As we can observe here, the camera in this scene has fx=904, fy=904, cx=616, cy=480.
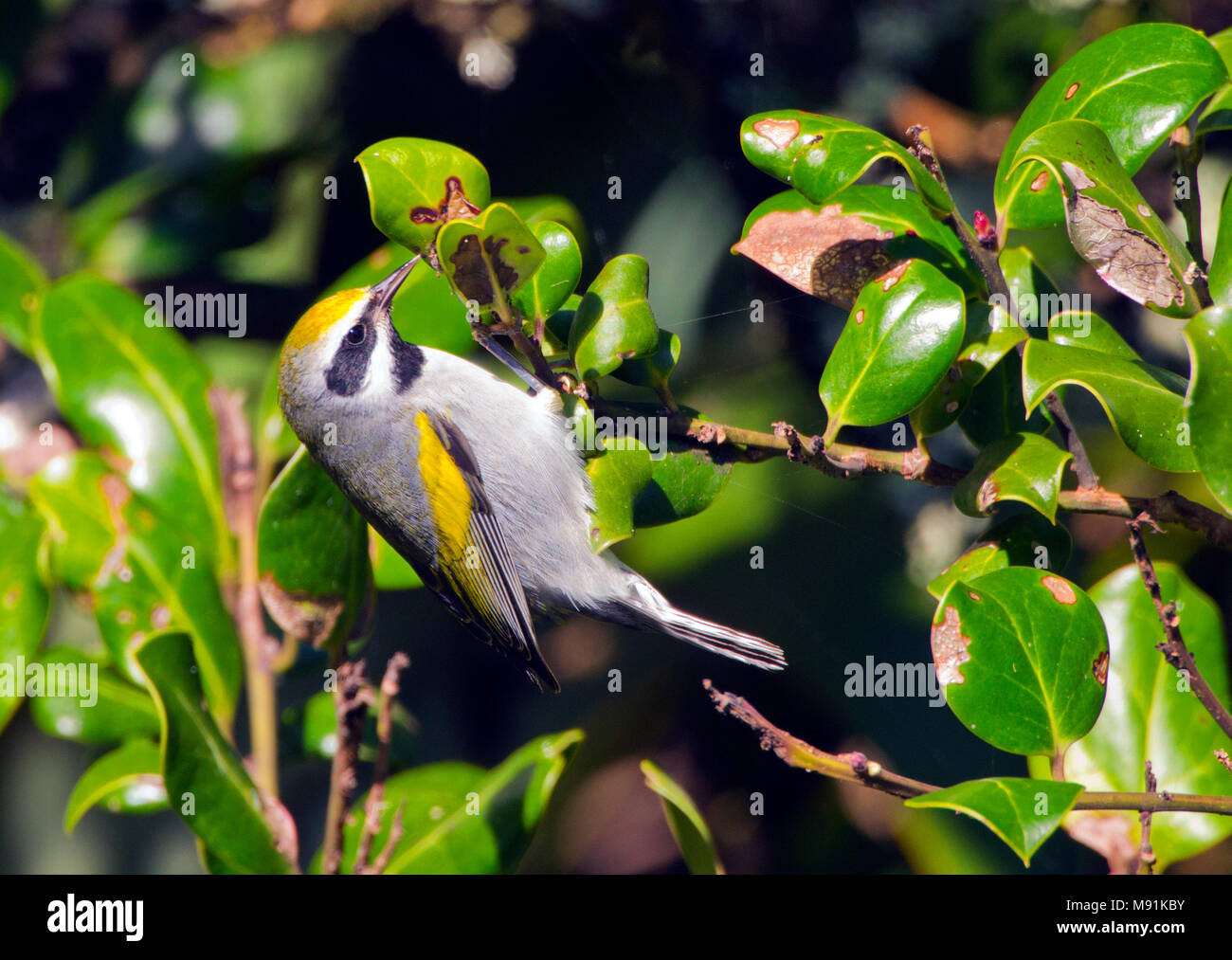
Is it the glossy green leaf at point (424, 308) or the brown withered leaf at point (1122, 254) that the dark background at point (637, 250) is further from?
the brown withered leaf at point (1122, 254)

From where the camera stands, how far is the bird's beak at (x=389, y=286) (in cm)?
147

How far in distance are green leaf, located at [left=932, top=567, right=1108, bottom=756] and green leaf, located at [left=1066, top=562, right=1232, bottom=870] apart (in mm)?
356

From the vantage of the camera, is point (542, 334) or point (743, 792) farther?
point (743, 792)

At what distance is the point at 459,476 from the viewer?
5.11 feet

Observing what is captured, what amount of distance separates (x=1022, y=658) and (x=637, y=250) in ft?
3.35

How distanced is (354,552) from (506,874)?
0.61 meters

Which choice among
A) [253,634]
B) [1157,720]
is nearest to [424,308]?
[253,634]

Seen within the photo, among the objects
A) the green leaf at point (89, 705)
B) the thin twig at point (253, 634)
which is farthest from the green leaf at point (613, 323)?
the green leaf at point (89, 705)

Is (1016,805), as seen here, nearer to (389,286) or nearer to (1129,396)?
(1129,396)
